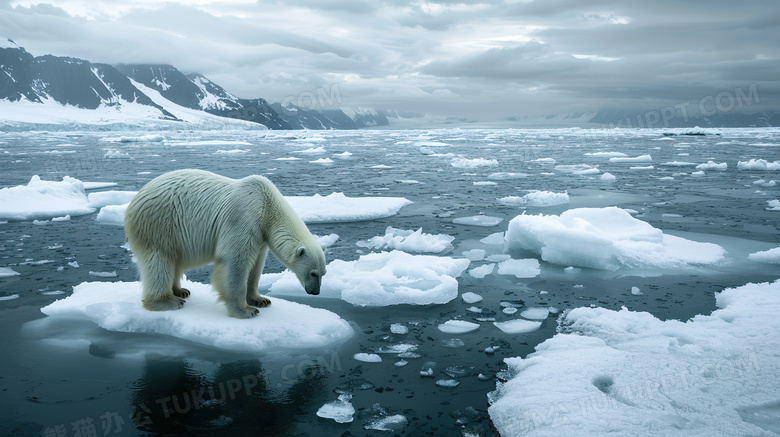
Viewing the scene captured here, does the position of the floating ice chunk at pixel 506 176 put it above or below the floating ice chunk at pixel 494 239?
above

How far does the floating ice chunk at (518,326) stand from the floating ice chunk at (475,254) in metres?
2.13

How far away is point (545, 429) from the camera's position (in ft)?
9.09

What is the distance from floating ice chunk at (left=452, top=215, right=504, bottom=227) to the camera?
355 inches

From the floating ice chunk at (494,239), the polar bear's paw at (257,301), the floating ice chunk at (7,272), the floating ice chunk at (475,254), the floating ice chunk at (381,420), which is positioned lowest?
the floating ice chunk at (381,420)

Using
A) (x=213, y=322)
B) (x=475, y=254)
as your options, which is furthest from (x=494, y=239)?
(x=213, y=322)

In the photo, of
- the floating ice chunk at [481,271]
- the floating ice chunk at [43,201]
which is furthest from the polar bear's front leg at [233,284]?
the floating ice chunk at [43,201]

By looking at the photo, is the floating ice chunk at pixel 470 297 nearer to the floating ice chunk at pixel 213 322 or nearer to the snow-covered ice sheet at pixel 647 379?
the snow-covered ice sheet at pixel 647 379

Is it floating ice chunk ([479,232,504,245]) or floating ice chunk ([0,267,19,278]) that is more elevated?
floating ice chunk ([0,267,19,278])

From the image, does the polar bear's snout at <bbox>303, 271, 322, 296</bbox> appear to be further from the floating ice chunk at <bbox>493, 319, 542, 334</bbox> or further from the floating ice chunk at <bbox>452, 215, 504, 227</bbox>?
→ the floating ice chunk at <bbox>452, 215, 504, 227</bbox>

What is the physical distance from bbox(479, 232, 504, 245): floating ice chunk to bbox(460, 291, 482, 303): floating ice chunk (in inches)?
94.1

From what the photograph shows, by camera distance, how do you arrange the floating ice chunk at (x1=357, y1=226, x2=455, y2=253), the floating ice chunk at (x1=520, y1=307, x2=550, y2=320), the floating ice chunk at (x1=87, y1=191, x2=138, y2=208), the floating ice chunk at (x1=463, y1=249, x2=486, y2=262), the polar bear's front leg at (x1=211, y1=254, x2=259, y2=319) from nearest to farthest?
the polar bear's front leg at (x1=211, y1=254, x2=259, y2=319) < the floating ice chunk at (x1=520, y1=307, x2=550, y2=320) < the floating ice chunk at (x1=463, y1=249, x2=486, y2=262) < the floating ice chunk at (x1=357, y1=226, x2=455, y2=253) < the floating ice chunk at (x1=87, y1=191, x2=138, y2=208)

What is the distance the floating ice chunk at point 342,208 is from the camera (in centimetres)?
924

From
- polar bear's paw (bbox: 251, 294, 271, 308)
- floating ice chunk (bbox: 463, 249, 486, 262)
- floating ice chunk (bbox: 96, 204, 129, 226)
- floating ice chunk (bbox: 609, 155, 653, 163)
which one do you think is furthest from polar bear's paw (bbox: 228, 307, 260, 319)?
floating ice chunk (bbox: 609, 155, 653, 163)

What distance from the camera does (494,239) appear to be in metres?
7.68
